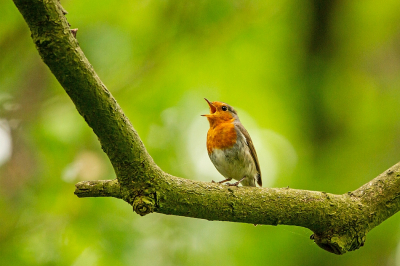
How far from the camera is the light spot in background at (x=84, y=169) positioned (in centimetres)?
508

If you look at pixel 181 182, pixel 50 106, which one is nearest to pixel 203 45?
pixel 50 106

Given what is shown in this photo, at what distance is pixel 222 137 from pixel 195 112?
2.09 meters

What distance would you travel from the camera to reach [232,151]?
509 centimetres

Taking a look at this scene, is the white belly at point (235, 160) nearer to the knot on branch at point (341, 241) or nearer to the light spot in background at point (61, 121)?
the light spot in background at point (61, 121)

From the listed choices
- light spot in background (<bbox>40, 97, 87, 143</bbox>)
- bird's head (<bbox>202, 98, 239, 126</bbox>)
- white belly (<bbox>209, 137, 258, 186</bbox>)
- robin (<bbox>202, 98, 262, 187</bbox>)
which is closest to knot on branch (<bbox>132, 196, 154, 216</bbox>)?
robin (<bbox>202, 98, 262, 187</bbox>)

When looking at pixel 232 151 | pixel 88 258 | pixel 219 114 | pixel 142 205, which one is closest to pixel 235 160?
pixel 232 151

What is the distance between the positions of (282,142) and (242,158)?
2.76 m

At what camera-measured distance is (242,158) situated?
5.12 m

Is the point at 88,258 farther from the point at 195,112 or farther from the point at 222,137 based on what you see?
the point at 195,112

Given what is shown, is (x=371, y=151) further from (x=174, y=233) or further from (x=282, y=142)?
(x=174, y=233)

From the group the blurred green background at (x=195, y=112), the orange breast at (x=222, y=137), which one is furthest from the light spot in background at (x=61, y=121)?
the orange breast at (x=222, y=137)

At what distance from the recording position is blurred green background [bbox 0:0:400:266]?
4992 millimetres

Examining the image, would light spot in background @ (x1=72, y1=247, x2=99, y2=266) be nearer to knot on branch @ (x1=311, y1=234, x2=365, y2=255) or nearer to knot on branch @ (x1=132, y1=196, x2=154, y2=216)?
knot on branch @ (x1=132, y1=196, x2=154, y2=216)

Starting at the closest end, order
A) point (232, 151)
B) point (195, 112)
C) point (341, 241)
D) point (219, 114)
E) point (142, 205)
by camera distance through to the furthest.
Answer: point (142, 205)
point (341, 241)
point (232, 151)
point (219, 114)
point (195, 112)
